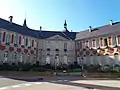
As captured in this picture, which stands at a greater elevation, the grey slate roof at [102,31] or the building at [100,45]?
the grey slate roof at [102,31]

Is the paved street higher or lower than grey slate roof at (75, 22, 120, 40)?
lower

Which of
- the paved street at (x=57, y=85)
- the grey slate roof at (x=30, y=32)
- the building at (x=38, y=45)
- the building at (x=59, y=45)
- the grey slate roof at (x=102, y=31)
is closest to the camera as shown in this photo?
the paved street at (x=57, y=85)

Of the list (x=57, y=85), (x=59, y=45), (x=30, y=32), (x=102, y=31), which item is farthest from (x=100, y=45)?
(x=57, y=85)

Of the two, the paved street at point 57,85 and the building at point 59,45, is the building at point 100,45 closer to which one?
the building at point 59,45

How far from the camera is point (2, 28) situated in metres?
30.4

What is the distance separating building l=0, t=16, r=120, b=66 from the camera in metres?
30.9

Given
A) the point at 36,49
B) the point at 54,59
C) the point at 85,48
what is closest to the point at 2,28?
the point at 36,49

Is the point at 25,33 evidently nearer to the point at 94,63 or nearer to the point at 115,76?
the point at 94,63

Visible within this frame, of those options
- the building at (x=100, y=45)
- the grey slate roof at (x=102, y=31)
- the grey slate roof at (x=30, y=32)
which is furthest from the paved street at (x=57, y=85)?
the grey slate roof at (x=30, y=32)

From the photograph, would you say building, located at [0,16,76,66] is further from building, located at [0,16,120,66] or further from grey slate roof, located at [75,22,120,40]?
grey slate roof, located at [75,22,120,40]

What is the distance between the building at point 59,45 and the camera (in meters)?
30.9

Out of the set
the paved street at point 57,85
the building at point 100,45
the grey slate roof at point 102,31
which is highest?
the grey slate roof at point 102,31

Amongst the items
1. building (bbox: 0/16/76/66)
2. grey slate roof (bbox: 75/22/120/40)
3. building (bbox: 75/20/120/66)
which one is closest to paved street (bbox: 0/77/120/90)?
building (bbox: 75/20/120/66)

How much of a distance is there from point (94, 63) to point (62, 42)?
27.1ft
